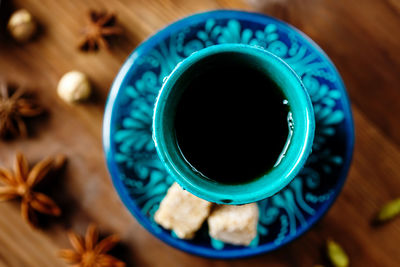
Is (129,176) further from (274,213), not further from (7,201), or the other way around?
(7,201)

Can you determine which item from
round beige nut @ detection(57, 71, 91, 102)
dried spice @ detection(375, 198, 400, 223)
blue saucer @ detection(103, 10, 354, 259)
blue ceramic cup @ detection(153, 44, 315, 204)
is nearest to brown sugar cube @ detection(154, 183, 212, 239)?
blue saucer @ detection(103, 10, 354, 259)

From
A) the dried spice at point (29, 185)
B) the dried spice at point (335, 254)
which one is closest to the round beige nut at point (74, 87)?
the dried spice at point (29, 185)

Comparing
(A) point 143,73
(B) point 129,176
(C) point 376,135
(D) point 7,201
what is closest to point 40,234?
(D) point 7,201

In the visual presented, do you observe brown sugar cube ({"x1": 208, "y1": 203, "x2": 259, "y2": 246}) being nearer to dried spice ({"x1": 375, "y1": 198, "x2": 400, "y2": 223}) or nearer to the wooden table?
the wooden table

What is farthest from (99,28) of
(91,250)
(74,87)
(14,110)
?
(91,250)

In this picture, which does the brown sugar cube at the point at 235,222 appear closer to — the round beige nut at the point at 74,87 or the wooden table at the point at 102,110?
the wooden table at the point at 102,110

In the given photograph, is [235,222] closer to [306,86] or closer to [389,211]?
[306,86]
